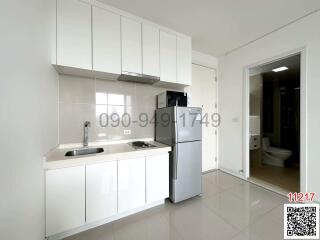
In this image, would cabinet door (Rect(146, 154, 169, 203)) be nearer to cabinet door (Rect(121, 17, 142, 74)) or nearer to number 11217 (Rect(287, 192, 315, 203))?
cabinet door (Rect(121, 17, 142, 74))

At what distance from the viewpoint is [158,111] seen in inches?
93.7

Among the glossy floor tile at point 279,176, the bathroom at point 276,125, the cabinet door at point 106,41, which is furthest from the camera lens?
the bathroom at point 276,125

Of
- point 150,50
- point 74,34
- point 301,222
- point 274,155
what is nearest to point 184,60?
point 150,50

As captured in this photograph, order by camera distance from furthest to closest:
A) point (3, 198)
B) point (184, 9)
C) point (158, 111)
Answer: point (158, 111), point (184, 9), point (3, 198)

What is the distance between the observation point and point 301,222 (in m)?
1.57

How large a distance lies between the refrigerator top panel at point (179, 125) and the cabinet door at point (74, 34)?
1.21 m

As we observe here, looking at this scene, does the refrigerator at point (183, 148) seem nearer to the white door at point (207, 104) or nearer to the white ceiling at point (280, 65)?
the white door at point (207, 104)

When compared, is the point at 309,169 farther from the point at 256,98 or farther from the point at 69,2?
the point at 69,2

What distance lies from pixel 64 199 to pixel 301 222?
2542 millimetres

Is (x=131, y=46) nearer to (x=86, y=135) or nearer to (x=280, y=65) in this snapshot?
(x=86, y=135)

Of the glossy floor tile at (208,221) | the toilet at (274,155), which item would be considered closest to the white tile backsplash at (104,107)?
the glossy floor tile at (208,221)

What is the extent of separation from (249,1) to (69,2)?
215 cm

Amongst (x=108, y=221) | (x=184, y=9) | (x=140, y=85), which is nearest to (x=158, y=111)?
(x=140, y=85)

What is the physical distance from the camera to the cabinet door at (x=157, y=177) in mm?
1844
